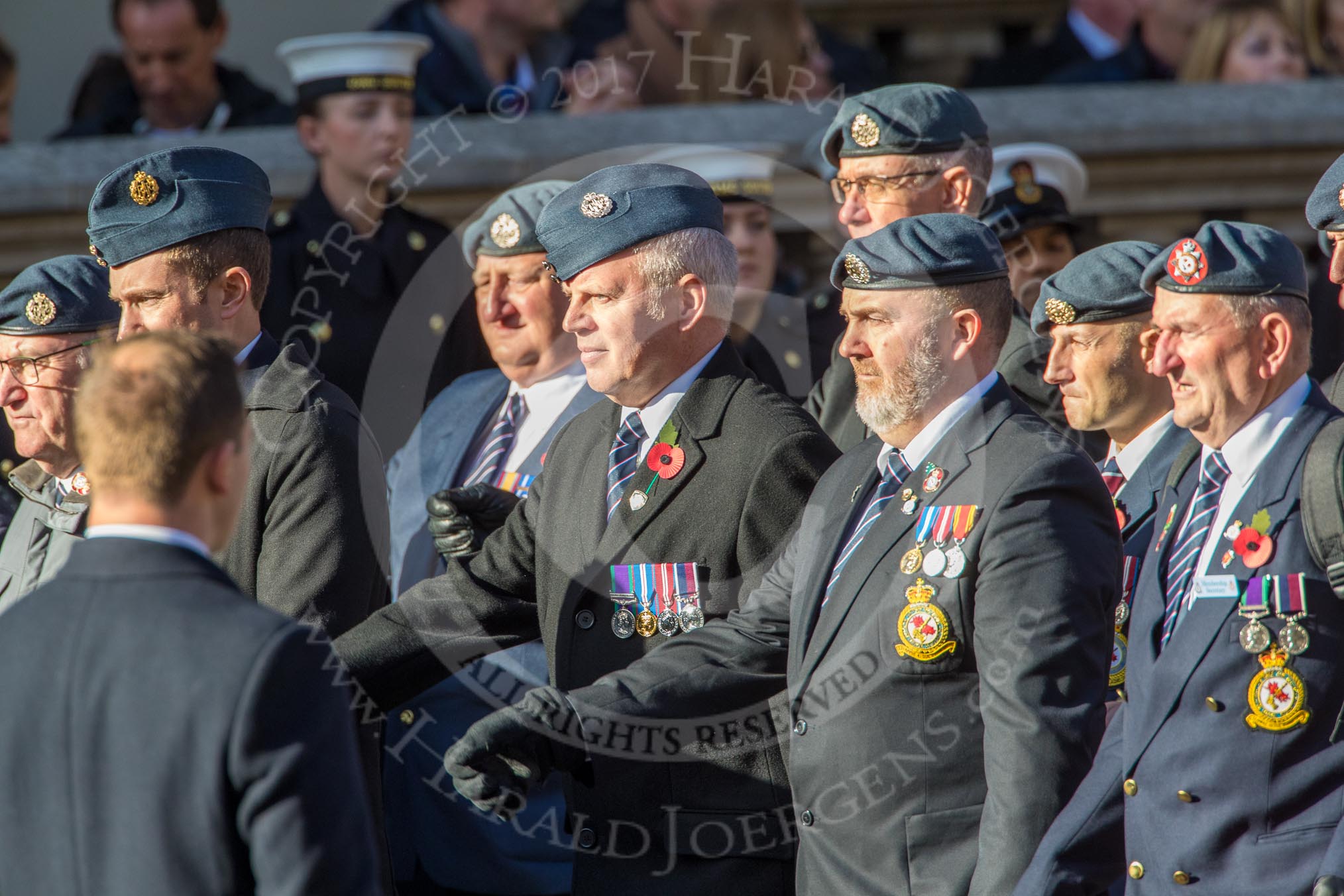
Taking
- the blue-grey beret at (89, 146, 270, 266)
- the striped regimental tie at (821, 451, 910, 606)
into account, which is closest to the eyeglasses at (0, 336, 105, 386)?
the blue-grey beret at (89, 146, 270, 266)

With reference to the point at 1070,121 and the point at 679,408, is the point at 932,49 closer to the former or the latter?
the point at 1070,121

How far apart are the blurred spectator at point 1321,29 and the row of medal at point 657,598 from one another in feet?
16.7

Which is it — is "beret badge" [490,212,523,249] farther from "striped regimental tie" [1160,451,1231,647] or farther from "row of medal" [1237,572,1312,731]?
"row of medal" [1237,572,1312,731]

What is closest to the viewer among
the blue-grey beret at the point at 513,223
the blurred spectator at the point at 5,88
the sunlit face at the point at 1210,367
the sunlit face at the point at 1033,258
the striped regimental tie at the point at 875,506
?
the sunlit face at the point at 1210,367

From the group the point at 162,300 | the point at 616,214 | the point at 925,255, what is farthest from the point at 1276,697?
the point at 162,300

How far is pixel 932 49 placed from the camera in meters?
9.78

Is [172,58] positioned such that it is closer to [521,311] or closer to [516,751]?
[521,311]

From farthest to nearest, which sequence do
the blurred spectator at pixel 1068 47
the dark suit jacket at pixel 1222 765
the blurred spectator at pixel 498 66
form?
the blurred spectator at pixel 1068 47
the blurred spectator at pixel 498 66
the dark suit jacket at pixel 1222 765

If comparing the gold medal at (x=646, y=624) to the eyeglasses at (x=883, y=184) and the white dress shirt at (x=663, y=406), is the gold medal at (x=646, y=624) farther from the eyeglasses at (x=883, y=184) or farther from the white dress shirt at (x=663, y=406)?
the eyeglasses at (x=883, y=184)

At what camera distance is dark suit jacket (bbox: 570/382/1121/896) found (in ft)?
10.3

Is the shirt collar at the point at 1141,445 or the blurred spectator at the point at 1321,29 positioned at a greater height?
the blurred spectator at the point at 1321,29

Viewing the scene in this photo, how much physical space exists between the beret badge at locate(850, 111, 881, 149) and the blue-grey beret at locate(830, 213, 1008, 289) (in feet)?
3.97

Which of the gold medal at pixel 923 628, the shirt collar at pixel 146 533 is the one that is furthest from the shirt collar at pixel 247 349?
the gold medal at pixel 923 628

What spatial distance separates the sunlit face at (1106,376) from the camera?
13.9 feet
